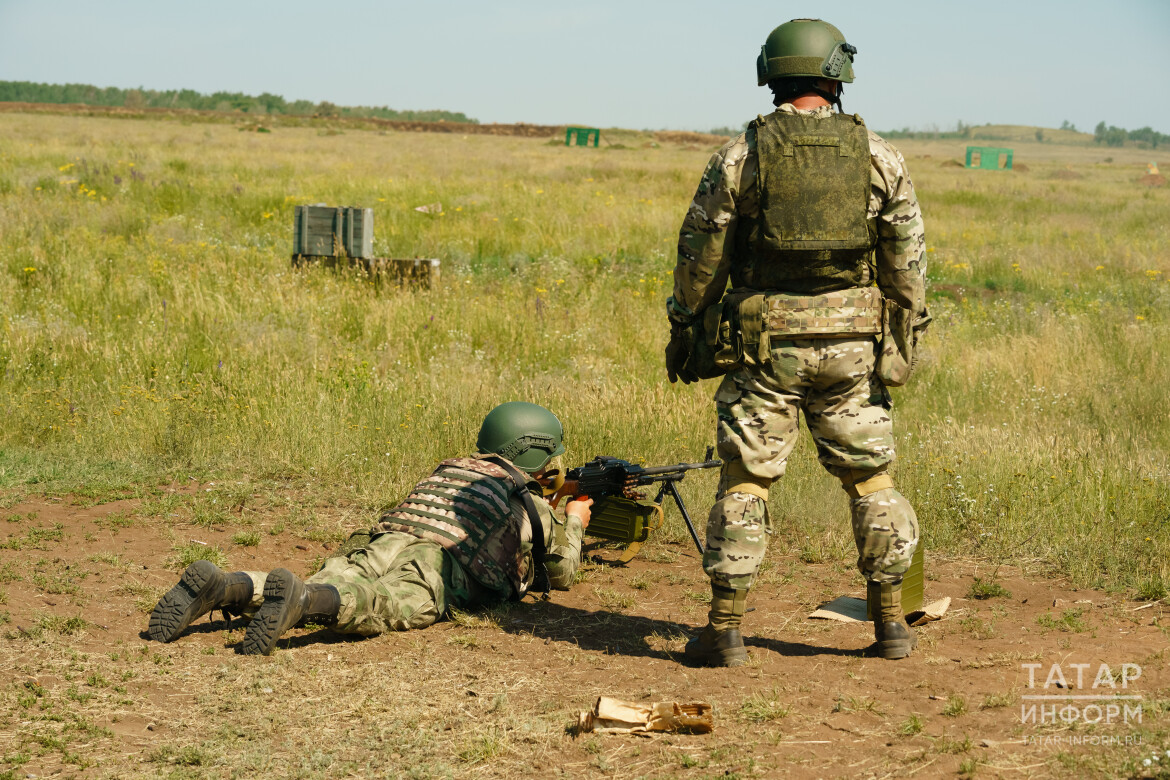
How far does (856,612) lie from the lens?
14.7 ft

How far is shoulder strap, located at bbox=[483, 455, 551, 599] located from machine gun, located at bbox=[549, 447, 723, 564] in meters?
0.37

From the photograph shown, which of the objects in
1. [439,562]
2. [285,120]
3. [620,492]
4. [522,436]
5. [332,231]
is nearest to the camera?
[439,562]

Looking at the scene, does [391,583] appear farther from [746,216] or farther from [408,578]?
[746,216]

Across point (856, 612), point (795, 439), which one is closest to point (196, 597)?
point (795, 439)

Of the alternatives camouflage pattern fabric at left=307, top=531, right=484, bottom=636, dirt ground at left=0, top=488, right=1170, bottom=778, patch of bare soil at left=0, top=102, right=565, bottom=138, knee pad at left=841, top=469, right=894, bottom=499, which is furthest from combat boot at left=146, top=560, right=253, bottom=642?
patch of bare soil at left=0, top=102, right=565, bottom=138

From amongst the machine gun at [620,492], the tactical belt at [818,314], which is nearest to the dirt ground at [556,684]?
the machine gun at [620,492]

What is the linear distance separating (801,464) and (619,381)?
192cm

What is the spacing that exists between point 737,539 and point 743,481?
224 mm

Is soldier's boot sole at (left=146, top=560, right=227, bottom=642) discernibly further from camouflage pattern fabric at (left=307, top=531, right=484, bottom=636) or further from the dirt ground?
camouflage pattern fabric at (left=307, top=531, right=484, bottom=636)

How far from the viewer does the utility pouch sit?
3758 mm

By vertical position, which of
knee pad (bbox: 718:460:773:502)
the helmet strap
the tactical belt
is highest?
the helmet strap

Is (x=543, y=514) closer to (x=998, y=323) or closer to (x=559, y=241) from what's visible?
(x=998, y=323)

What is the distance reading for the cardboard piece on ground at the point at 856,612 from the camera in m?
4.31

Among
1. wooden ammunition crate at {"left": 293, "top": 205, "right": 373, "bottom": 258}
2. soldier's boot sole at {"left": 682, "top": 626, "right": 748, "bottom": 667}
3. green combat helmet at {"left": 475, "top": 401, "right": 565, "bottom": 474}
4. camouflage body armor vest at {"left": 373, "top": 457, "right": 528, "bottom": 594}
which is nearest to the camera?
soldier's boot sole at {"left": 682, "top": 626, "right": 748, "bottom": 667}
